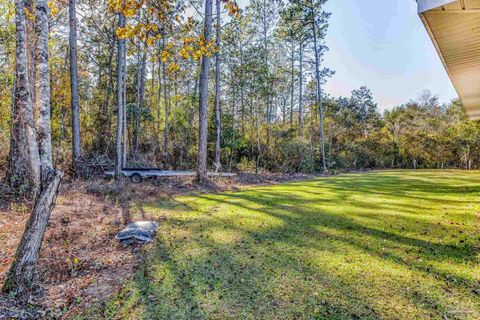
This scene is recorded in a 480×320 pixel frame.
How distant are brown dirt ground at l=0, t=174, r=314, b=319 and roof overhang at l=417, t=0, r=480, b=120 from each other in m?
5.26

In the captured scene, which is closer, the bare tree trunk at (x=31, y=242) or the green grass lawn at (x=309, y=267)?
the green grass lawn at (x=309, y=267)

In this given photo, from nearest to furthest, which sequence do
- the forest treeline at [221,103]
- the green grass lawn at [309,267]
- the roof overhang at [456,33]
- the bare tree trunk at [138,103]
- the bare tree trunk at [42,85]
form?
the green grass lawn at [309,267], the bare tree trunk at [42,85], the roof overhang at [456,33], the forest treeline at [221,103], the bare tree trunk at [138,103]

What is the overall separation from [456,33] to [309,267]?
4543mm

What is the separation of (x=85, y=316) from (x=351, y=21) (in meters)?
17.6

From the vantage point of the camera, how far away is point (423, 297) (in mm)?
2611

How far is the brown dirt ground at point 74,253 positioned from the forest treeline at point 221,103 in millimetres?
2820

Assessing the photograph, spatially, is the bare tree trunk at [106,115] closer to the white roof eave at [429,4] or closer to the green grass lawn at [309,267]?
the green grass lawn at [309,267]

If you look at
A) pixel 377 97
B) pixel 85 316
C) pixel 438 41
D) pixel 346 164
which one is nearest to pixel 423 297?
pixel 85 316

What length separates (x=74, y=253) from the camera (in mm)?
3703

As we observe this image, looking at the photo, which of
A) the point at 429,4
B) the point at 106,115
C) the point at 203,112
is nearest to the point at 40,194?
the point at 429,4

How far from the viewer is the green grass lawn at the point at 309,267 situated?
2492 millimetres

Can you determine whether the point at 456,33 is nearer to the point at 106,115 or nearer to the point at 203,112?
the point at 203,112

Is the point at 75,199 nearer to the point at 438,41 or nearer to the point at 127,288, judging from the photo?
the point at 127,288

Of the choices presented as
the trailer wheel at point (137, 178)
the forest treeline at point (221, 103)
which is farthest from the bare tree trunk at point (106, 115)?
the trailer wheel at point (137, 178)
